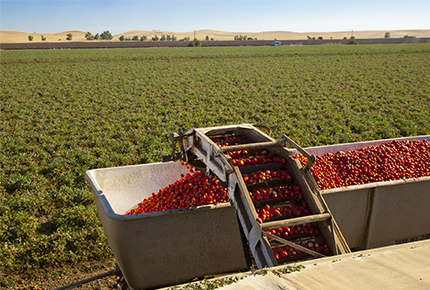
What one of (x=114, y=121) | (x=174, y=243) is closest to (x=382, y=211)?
(x=174, y=243)

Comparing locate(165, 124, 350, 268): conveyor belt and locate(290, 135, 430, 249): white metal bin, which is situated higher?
locate(165, 124, 350, 268): conveyor belt

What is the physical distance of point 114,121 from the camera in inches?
476

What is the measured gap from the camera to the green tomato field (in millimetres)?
5625

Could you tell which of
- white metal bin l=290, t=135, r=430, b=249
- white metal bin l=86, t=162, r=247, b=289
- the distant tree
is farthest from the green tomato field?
the distant tree

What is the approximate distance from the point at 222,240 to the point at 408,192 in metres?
3.26

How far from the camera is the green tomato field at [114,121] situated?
18.5ft

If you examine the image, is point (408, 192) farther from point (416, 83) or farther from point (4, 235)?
point (416, 83)

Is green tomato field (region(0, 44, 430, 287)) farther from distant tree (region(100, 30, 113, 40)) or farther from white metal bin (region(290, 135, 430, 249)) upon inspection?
distant tree (region(100, 30, 113, 40))

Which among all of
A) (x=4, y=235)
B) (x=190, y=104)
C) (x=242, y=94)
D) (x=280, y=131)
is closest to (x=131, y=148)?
(x=4, y=235)

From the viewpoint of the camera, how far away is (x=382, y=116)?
13.1 m

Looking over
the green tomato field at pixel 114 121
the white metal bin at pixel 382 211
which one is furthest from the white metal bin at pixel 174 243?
the white metal bin at pixel 382 211

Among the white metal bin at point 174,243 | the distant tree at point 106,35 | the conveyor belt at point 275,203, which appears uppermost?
the distant tree at point 106,35

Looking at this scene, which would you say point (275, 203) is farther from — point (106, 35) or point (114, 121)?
point (106, 35)

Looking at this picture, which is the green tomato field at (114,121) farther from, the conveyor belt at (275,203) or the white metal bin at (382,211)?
the white metal bin at (382,211)
